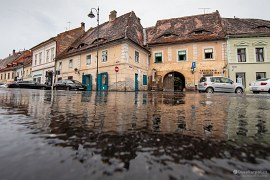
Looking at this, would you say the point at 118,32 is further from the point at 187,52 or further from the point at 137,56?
the point at 187,52

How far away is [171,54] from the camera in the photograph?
2277 centimetres

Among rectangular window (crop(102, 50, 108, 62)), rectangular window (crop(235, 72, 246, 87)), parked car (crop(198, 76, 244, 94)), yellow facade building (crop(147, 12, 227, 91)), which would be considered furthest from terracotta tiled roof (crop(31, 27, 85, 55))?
rectangular window (crop(235, 72, 246, 87))

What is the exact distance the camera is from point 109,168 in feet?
2.24

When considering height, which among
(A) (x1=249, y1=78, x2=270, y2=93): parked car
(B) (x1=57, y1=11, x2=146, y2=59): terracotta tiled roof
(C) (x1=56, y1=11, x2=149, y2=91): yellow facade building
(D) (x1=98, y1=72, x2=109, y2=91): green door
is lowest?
(A) (x1=249, y1=78, x2=270, y2=93): parked car

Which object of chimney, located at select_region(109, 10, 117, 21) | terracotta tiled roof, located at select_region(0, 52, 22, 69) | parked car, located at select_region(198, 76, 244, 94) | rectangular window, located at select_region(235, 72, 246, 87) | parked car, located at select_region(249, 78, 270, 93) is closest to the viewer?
parked car, located at select_region(249, 78, 270, 93)

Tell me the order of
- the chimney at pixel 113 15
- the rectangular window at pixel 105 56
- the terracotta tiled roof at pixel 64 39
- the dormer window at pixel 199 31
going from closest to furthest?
the rectangular window at pixel 105 56, the dormer window at pixel 199 31, the chimney at pixel 113 15, the terracotta tiled roof at pixel 64 39

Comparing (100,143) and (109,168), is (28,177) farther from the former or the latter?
(100,143)

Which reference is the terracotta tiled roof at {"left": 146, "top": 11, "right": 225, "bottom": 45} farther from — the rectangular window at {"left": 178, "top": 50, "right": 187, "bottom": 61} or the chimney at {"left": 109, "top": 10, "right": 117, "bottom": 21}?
the chimney at {"left": 109, "top": 10, "right": 117, "bottom": 21}

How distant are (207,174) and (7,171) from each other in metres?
0.76

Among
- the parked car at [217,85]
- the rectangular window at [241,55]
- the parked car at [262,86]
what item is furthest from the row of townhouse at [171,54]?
the parked car at [262,86]

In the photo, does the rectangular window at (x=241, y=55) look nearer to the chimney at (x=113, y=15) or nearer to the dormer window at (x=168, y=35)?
the dormer window at (x=168, y=35)

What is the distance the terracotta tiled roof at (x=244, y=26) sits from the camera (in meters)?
20.8

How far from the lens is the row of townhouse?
802 inches

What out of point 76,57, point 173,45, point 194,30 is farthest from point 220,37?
point 76,57
